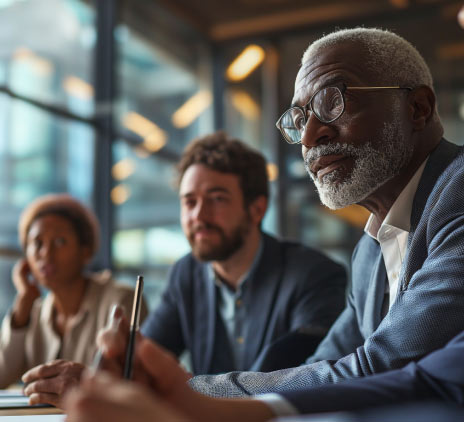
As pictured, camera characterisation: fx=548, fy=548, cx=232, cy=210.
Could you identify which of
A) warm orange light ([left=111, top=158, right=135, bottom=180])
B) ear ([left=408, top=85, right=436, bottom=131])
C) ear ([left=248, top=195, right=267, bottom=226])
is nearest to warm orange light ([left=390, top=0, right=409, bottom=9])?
warm orange light ([left=111, top=158, right=135, bottom=180])

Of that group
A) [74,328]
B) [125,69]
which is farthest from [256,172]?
[125,69]

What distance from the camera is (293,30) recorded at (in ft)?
22.7

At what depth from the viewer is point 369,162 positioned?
1490 millimetres

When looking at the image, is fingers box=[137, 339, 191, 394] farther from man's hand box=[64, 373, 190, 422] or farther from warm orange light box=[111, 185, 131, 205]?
warm orange light box=[111, 185, 131, 205]

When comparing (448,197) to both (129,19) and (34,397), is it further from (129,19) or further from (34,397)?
(129,19)

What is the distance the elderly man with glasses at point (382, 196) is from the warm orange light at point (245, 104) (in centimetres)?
559

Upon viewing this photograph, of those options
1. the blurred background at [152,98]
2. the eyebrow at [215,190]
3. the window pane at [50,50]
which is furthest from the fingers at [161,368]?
the window pane at [50,50]

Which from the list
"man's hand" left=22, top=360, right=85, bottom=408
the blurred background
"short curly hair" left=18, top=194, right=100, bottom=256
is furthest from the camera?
the blurred background

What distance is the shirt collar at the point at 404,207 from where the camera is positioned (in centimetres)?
148

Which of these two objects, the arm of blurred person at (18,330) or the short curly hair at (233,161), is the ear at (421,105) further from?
the arm of blurred person at (18,330)

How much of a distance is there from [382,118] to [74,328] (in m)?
1.85

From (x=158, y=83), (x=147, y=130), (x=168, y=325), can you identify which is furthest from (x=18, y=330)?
(x=158, y=83)

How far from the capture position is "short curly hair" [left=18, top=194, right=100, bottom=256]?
2.94m

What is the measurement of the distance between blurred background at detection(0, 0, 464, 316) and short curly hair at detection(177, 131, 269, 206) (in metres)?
1.22
